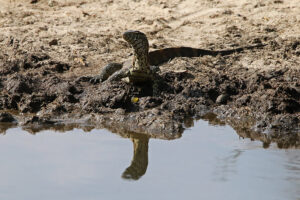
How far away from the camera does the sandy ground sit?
391 inches

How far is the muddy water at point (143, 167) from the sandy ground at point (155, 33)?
1.88 metres

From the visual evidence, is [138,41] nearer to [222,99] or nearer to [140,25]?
[222,99]

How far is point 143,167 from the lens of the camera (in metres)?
6.47

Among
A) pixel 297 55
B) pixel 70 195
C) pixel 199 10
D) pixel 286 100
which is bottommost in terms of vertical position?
pixel 70 195

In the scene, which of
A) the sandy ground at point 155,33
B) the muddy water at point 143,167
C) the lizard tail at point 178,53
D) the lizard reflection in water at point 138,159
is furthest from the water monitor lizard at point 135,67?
the lizard reflection in water at point 138,159

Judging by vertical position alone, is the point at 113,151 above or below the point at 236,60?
below

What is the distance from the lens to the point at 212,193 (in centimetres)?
569

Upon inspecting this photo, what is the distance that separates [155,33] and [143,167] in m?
5.23

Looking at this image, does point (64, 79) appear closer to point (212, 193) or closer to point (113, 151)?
point (113, 151)

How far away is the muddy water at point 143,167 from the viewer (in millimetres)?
5715

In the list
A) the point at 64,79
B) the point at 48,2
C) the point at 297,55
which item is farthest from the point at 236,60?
the point at 48,2

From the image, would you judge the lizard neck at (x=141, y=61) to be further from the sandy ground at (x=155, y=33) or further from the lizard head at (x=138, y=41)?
the sandy ground at (x=155, y=33)

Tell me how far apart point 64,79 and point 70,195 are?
407 cm

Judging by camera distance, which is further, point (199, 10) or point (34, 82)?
point (199, 10)
